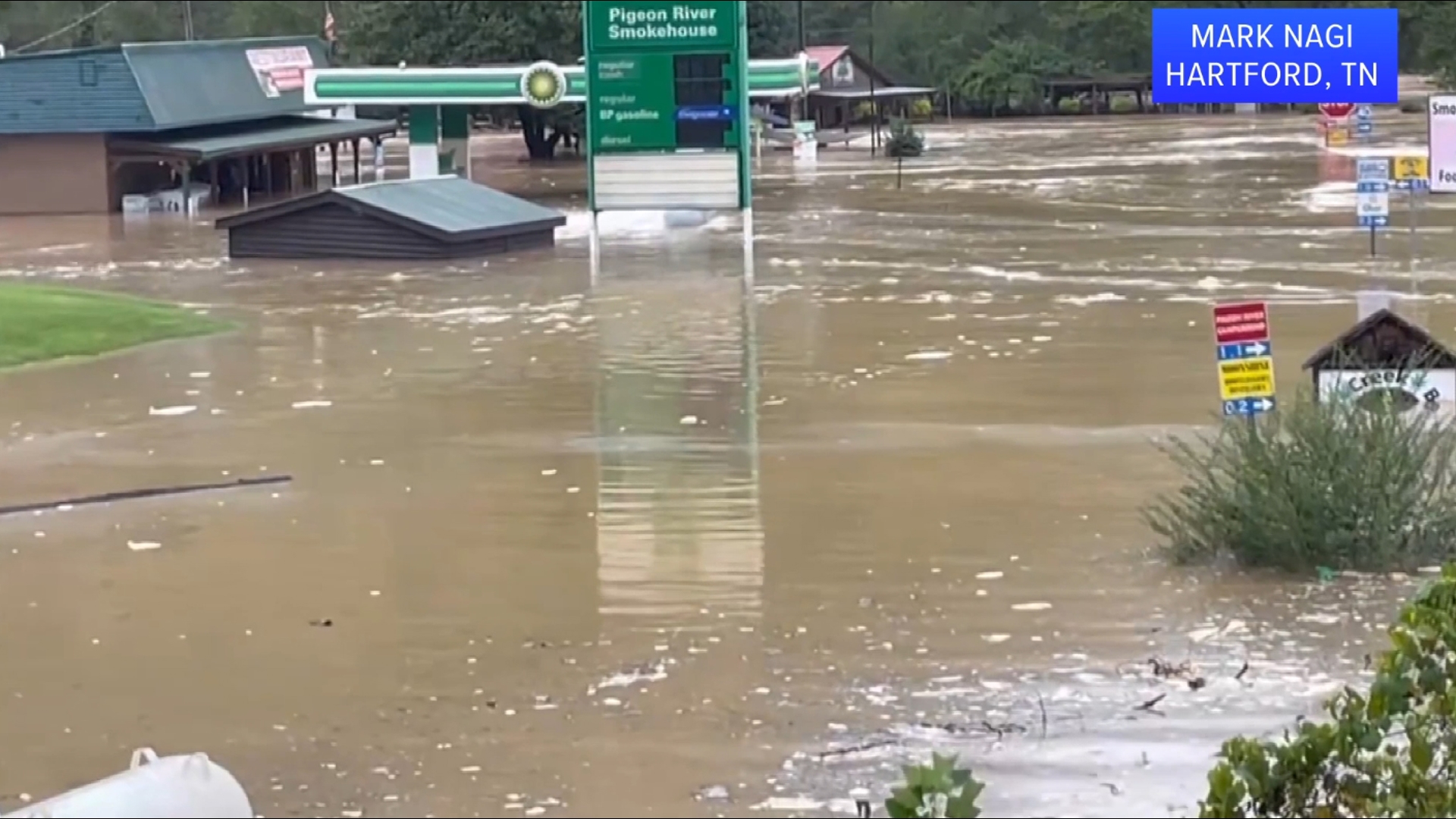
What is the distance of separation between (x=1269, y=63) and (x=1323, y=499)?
8.67 meters

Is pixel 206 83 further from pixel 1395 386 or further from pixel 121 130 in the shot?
pixel 1395 386

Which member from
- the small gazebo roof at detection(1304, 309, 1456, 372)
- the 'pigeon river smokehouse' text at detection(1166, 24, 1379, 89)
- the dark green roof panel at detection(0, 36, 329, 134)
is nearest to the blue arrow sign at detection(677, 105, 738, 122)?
the 'pigeon river smokehouse' text at detection(1166, 24, 1379, 89)

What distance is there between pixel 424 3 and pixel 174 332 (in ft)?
152

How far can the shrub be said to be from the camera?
103m

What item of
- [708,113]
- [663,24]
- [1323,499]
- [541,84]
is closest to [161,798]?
[1323,499]

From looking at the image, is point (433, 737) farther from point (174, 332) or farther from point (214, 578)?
point (174, 332)

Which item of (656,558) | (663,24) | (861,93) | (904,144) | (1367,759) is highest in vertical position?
(663,24)

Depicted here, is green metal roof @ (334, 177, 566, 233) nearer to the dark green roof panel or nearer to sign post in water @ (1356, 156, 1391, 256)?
sign post in water @ (1356, 156, 1391, 256)

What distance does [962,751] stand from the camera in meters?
8.09

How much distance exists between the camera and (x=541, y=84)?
51.3 meters

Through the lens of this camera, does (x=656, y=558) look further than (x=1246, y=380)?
Yes

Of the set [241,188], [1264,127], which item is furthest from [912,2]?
[241,188]

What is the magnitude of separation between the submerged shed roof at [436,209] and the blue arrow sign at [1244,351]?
2244cm
